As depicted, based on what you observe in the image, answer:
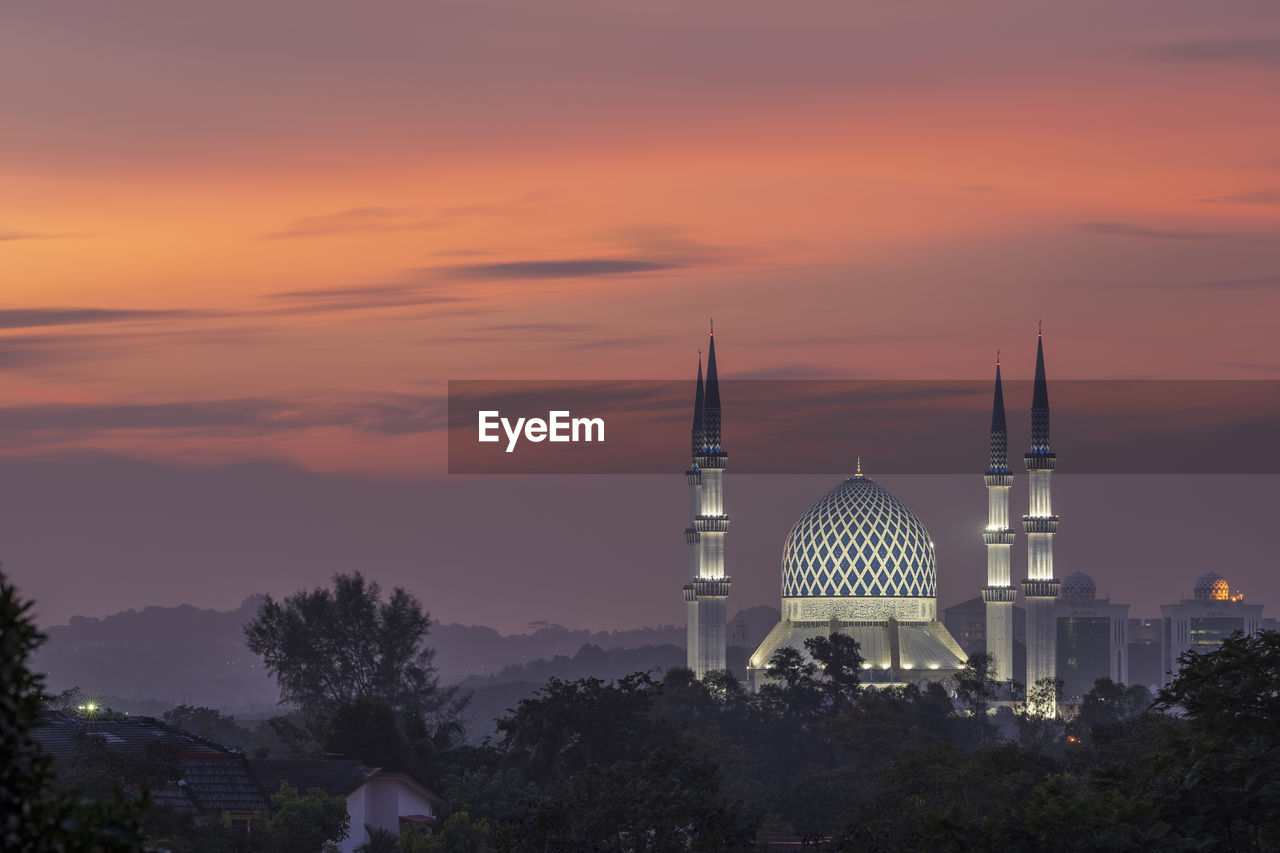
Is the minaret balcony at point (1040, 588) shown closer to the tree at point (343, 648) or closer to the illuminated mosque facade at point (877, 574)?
the illuminated mosque facade at point (877, 574)

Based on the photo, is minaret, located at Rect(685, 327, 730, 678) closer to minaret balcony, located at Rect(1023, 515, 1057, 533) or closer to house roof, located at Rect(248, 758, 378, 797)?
minaret balcony, located at Rect(1023, 515, 1057, 533)

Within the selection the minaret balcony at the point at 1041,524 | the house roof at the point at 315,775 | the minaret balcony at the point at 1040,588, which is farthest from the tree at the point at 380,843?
the minaret balcony at the point at 1041,524

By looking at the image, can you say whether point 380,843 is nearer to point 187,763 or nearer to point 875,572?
point 187,763

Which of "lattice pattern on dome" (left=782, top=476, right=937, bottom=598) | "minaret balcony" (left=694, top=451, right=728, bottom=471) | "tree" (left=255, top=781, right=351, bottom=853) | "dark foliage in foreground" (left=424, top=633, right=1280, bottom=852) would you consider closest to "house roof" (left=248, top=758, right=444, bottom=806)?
"dark foliage in foreground" (left=424, top=633, right=1280, bottom=852)

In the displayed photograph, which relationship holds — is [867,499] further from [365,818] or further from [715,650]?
[365,818]

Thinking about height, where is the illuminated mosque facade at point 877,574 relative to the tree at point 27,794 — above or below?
above

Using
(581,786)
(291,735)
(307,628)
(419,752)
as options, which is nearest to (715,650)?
(307,628)
